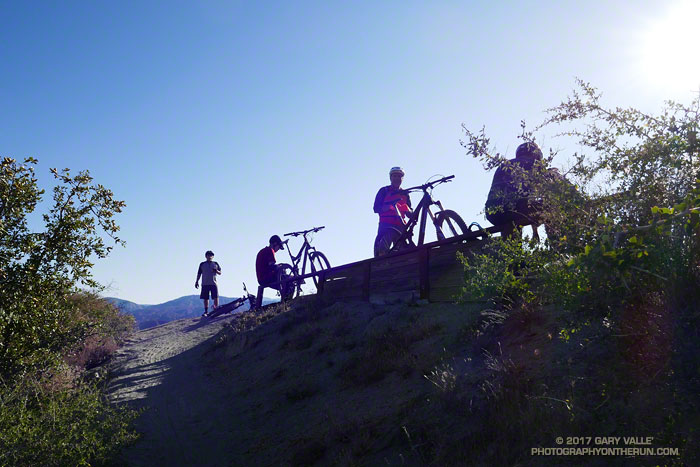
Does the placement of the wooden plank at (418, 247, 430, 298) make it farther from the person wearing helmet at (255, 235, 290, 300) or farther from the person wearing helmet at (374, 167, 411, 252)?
the person wearing helmet at (255, 235, 290, 300)

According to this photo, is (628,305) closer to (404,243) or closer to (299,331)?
(404,243)

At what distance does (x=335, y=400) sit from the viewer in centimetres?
611

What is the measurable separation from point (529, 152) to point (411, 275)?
3672mm

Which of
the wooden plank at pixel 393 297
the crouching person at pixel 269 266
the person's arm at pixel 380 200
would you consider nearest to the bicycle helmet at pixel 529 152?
the wooden plank at pixel 393 297

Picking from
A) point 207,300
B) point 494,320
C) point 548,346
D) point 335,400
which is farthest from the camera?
point 207,300

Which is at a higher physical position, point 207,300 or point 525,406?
point 207,300

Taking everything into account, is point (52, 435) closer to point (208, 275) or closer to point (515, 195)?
point (515, 195)

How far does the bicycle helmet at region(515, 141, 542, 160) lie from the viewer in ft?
17.2

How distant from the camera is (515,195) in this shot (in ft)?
17.5

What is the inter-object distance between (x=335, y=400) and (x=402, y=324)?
179 cm

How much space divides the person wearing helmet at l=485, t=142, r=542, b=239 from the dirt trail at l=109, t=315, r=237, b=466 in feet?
15.5

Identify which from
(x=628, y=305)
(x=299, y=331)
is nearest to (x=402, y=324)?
(x=299, y=331)

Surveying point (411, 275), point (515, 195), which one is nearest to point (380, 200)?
point (411, 275)

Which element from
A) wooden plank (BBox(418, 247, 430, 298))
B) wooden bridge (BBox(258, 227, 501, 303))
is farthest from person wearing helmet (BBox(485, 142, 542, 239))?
wooden plank (BBox(418, 247, 430, 298))
